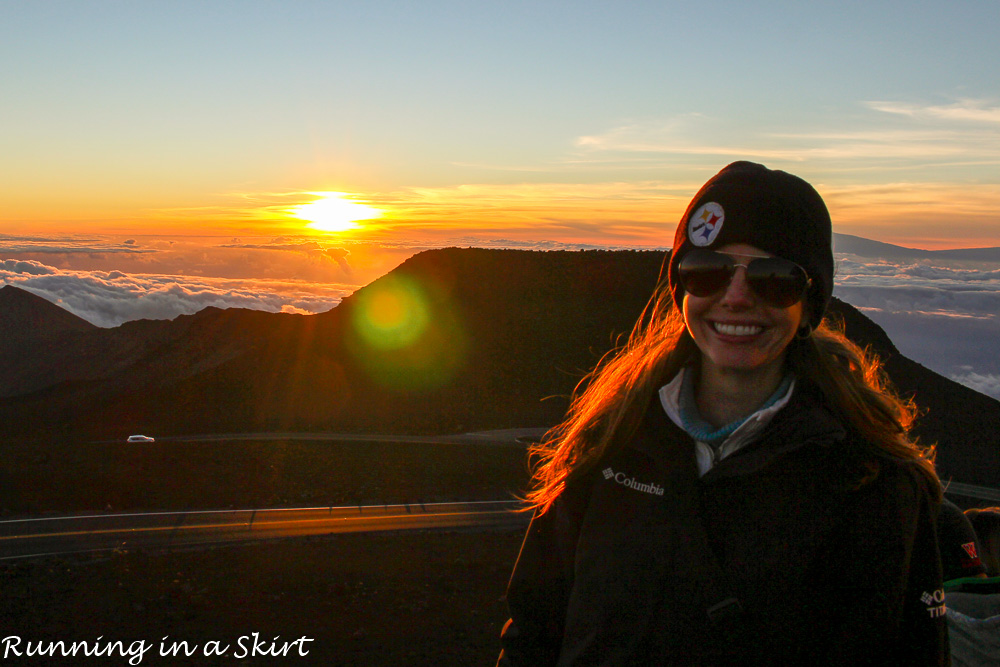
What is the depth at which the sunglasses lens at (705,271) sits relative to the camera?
2.09 metres

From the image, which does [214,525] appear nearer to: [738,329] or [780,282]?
[738,329]

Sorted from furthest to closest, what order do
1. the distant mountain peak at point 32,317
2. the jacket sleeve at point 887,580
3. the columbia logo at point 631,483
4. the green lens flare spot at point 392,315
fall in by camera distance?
the distant mountain peak at point 32,317 < the green lens flare spot at point 392,315 < the columbia logo at point 631,483 < the jacket sleeve at point 887,580

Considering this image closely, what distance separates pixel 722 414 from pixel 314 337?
61.3 m

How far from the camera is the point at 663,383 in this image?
230 centimetres

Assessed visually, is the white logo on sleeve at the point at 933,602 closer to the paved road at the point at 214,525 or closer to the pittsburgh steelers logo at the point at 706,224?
the pittsburgh steelers logo at the point at 706,224

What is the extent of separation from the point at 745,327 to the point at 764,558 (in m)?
0.65

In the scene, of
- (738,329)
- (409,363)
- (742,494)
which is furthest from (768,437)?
(409,363)

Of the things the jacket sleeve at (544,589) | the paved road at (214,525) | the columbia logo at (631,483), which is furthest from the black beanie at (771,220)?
the paved road at (214,525)

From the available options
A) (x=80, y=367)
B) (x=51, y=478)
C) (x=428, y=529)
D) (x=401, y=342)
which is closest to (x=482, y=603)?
(x=428, y=529)

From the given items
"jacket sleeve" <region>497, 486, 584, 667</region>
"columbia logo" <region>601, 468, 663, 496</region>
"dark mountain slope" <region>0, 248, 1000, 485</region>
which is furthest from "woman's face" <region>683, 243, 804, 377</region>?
"dark mountain slope" <region>0, 248, 1000, 485</region>

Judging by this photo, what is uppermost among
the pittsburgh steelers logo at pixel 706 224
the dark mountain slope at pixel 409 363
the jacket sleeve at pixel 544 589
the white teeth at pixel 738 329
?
the pittsburgh steelers logo at pixel 706 224

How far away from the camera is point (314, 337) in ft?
201

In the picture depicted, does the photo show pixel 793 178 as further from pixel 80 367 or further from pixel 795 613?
pixel 80 367

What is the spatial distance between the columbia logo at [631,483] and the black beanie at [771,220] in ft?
2.30
